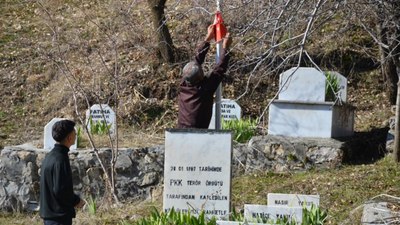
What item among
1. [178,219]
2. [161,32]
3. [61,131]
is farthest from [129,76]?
[61,131]

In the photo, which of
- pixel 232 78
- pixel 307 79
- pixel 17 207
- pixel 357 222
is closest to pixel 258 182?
pixel 307 79

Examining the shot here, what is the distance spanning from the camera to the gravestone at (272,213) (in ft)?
24.7

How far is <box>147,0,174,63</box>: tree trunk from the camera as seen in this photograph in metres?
15.9

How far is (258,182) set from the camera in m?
10.5

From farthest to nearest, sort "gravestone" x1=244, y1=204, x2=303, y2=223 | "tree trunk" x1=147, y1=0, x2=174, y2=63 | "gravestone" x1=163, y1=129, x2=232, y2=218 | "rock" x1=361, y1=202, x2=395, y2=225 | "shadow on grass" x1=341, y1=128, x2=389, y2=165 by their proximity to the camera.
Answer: "tree trunk" x1=147, y1=0, x2=174, y2=63
"shadow on grass" x1=341, y1=128, x2=389, y2=165
"gravestone" x1=163, y1=129, x2=232, y2=218
"gravestone" x1=244, y1=204, x2=303, y2=223
"rock" x1=361, y1=202, x2=395, y2=225

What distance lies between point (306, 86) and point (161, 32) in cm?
538

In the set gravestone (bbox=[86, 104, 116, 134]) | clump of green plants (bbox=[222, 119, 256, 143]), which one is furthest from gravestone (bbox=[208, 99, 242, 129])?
gravestone (bbox=[86, 104, 116, 134])

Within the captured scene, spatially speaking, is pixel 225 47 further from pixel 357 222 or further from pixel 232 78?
pixel 232 78

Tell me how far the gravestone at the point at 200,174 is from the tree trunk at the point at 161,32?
771 cm

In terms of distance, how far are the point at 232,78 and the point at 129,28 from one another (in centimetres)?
277

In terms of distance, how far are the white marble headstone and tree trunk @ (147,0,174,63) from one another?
4.80 m

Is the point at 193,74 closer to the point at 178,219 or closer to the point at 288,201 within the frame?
the point at 288,201

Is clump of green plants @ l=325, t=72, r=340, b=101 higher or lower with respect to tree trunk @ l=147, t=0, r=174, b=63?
lower

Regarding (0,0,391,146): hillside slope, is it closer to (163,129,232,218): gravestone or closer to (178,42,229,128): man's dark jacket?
(178,42,229,128): man's dark jacket
